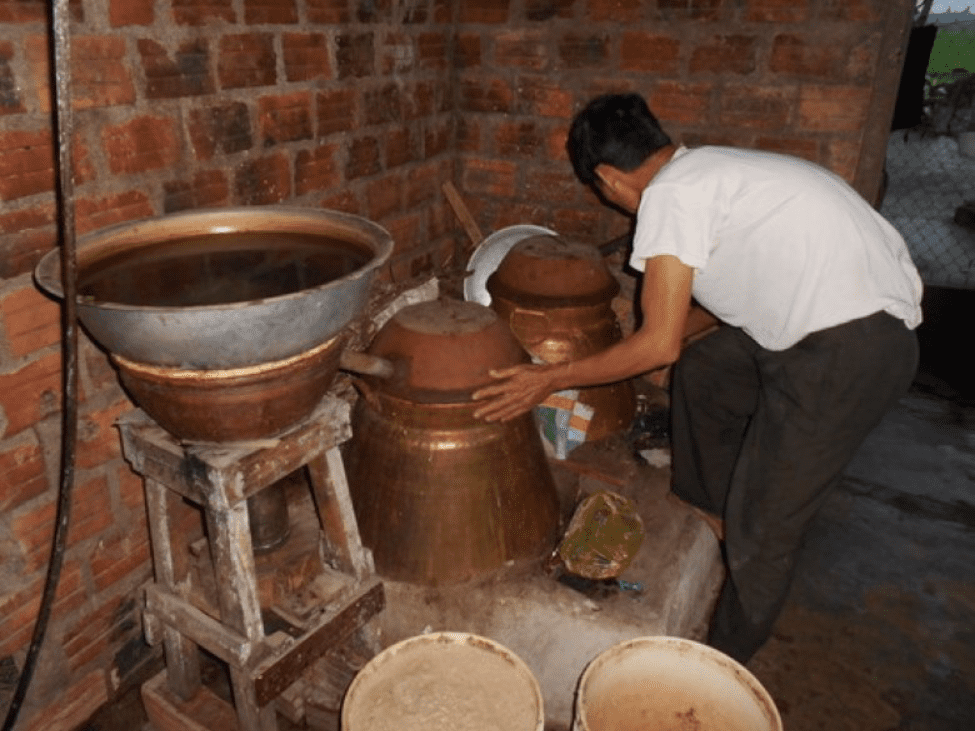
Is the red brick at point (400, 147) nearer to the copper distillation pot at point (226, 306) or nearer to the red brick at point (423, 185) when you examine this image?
the red brick at point (423, 185)

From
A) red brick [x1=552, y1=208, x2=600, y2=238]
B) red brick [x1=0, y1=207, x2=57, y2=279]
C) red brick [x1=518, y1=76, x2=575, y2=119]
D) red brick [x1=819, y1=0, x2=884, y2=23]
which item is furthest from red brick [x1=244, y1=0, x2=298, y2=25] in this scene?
red brick [x1=819, y1=0, x2=884, y2=23]

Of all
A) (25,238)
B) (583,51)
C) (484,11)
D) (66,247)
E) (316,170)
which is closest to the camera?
(66,247)

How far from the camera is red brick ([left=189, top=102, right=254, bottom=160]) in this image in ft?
6.95

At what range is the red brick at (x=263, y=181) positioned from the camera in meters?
2.31

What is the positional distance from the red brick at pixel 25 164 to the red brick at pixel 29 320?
25 centimetres

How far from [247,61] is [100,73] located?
524 mm

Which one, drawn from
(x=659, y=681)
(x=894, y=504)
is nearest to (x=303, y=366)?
(x=659, y=681)

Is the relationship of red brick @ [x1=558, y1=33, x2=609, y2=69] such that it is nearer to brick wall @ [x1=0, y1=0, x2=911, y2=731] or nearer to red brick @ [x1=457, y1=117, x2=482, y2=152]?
brick wall @ [x1=0, y1=0, x2=911, y2=731]

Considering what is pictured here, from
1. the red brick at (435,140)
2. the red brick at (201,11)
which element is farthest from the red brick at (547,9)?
the red brick at (201,11)

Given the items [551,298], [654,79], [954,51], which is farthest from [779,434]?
[954,51]

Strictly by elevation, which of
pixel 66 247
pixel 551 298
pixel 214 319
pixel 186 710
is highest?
pixel 66 247

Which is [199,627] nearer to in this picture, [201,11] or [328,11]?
[201,11]

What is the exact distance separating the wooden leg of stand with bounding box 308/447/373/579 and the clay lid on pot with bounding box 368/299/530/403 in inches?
11.6

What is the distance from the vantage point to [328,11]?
8.21ft
